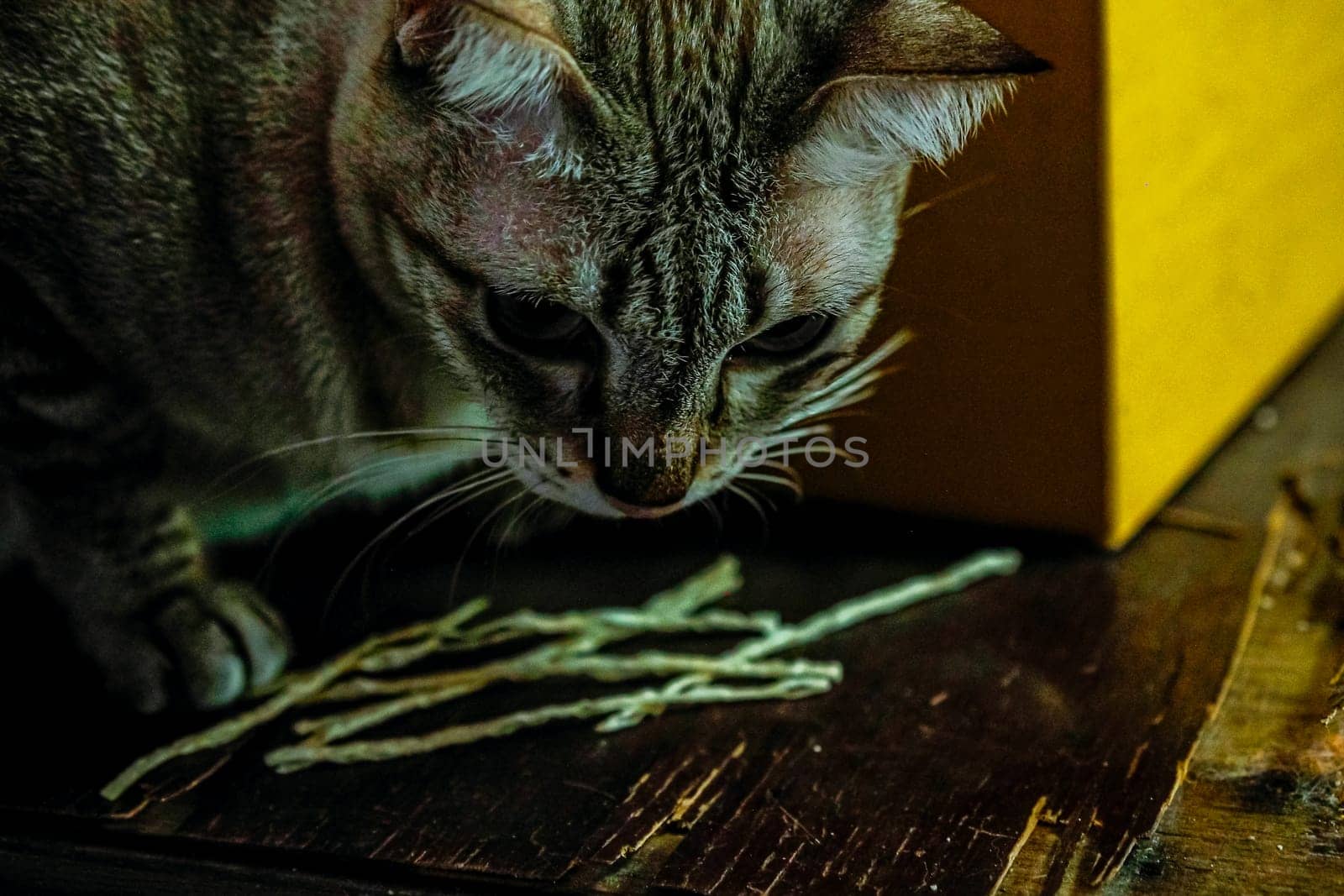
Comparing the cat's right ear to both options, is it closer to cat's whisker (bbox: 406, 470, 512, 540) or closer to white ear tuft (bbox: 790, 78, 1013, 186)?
white ear tuft (bbox: 790, 78, 1013, 186)

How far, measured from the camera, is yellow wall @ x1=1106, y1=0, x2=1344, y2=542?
76 cm

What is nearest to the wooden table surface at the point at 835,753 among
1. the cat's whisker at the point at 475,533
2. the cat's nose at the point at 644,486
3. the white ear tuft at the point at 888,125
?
the cat's whisker at the point at 475,533

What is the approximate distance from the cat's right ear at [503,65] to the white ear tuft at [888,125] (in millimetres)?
112

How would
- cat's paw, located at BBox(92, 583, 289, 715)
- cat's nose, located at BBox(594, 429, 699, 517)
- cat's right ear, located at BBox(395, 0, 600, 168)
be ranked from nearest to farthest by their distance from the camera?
cat's right ear, located at BBox(395, 0, 600, 168), cat's nose, located at BBox(594, 429, 699, 517), cat's paw, located at BBox(92, 583, 289, 715)

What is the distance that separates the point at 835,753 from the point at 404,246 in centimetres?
36

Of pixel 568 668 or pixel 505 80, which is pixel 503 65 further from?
pixel 568 668

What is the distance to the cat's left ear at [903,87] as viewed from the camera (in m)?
0.64

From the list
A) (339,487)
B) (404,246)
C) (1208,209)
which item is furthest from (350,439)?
(1208,209)

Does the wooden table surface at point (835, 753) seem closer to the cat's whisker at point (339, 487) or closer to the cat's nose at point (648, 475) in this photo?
the cat's whisker at point (339, 487)

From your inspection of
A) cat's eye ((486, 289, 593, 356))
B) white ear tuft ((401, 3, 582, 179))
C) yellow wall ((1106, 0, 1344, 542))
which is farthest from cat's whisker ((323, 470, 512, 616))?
yellow wall ((1106, 0, 1344, 542))

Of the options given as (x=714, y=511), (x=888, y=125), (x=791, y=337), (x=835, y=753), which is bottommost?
(x=835, y=753)

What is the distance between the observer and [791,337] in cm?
74

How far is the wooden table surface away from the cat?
0.07m

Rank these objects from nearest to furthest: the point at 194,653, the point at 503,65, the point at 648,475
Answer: the point at 503,65, the point at 648,475, the point at 194,653
